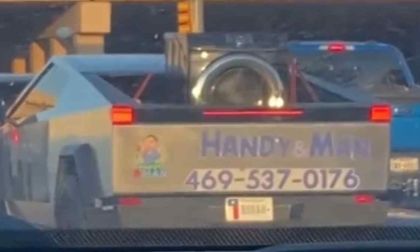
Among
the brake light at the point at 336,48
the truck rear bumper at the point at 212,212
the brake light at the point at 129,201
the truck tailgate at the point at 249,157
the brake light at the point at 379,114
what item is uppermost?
the brake light at the point at 336,48

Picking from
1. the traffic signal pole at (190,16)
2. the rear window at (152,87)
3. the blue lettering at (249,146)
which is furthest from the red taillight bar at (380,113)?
the traffic signal pole at (190,16)

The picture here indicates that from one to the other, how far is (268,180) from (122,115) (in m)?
0.93

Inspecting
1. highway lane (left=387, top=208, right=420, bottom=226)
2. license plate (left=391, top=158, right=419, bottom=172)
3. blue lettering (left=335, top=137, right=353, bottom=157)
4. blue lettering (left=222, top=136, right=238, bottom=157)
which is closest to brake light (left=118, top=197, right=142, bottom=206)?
blue lettering (left=222, top=136, right=238, bottom=157)

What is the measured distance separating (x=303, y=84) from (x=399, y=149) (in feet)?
3.51

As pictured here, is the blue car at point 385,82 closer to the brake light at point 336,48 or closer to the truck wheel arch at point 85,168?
the brake light at point 336,48

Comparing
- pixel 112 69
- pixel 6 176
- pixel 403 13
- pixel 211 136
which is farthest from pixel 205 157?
pixel 403 13

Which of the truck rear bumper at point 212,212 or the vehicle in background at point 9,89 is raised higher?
the vehicle in background at point 9,89

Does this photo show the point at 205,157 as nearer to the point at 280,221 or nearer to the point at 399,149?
the point at 280,221

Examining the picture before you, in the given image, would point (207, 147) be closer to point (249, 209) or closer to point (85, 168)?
point (249, 209)

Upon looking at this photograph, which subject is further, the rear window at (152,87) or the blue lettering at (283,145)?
the rear window at (152,87)

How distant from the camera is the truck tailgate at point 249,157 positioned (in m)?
9.53

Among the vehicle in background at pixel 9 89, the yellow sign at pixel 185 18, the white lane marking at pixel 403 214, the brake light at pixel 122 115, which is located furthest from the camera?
the yellow sign at pixel 185 18

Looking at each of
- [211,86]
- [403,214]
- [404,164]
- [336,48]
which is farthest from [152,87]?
[336,48]

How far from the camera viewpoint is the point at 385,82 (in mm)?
→ 13664
